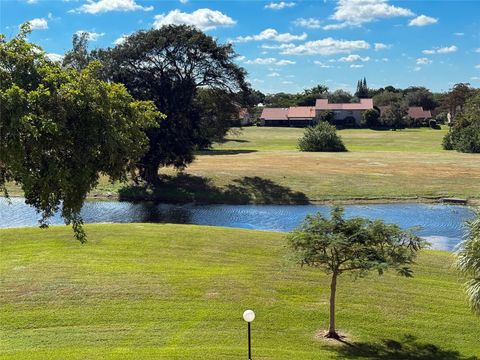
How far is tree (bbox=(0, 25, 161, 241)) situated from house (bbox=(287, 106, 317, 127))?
119 meters

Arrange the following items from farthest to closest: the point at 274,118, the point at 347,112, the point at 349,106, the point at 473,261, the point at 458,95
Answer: the point at 274,118
the point at 349,106
the point at 347,112
the point at 458,95
the point at 473,261

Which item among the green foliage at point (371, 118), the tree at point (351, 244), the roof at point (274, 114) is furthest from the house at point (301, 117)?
the tree at point (351, 244)

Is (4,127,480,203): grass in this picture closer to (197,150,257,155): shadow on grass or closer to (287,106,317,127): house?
(197,150,257,155): shadow on grass

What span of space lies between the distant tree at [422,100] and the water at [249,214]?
375 ft

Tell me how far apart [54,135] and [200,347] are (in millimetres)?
6577

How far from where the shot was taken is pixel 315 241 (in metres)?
15.0

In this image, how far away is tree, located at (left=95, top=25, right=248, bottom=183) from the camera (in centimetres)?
4681

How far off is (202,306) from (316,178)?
121 feet

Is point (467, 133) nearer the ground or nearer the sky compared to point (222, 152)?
nearer the sky

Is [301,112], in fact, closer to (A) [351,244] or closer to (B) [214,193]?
(B) [214,193]

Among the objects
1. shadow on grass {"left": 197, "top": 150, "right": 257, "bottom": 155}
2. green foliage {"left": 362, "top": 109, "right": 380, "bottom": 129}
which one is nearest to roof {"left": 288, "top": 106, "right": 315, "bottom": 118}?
green foliage {"left": 362, "top": 109, "right": 380, "bottom": 129}

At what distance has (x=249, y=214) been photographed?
4103 cm

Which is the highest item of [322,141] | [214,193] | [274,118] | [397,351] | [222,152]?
[274,118]

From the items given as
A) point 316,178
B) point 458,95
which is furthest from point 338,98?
point 316,178
